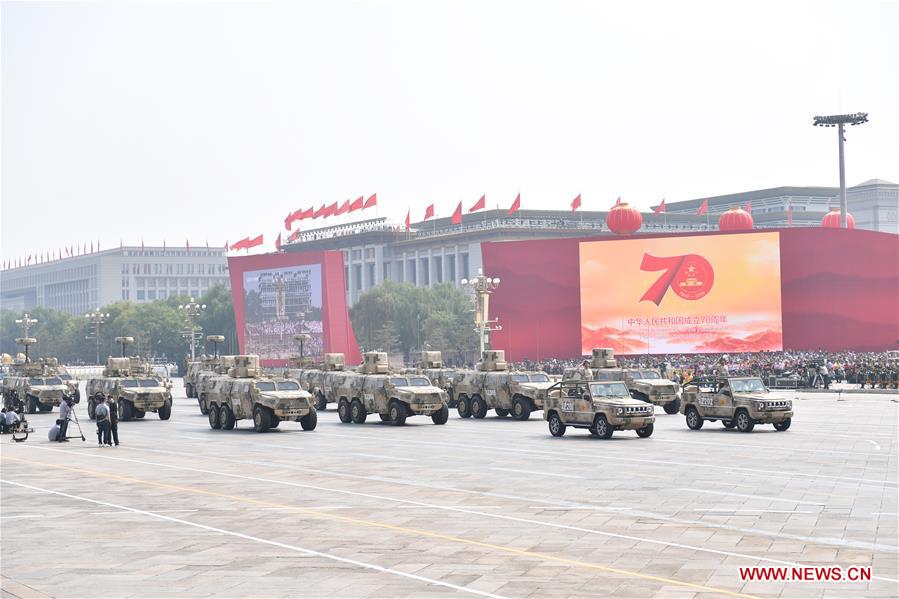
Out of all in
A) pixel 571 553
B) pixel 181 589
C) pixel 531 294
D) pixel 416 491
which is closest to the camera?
pixel 181 589

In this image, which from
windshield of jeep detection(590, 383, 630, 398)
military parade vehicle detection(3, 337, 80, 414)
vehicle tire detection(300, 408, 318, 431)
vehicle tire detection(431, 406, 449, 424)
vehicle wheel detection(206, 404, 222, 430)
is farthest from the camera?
military parade vehicle detection(3, 337, 80, 414)

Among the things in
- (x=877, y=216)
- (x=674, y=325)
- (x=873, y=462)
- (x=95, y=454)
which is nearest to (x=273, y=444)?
(x=95, y=454)

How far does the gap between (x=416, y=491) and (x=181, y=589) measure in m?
9.19

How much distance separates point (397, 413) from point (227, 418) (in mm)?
5722

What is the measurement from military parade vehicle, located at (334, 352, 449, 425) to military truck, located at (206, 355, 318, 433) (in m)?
2.87

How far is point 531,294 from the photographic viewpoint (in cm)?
8825

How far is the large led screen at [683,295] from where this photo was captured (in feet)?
268

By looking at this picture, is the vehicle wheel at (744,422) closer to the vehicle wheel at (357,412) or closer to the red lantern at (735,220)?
the vehicle wheel at (357,412)

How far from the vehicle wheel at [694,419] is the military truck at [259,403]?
39.1 feet

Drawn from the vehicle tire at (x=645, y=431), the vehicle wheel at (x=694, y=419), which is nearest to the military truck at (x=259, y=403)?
the vehicle tire at (x=645, y=431)

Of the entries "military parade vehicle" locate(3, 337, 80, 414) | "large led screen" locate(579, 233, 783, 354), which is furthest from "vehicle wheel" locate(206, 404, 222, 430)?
"large led screen" locate(579, 233, 783, 354)

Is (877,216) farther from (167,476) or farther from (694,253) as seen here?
(167,476)

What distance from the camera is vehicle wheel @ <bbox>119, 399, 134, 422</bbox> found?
47781 mm

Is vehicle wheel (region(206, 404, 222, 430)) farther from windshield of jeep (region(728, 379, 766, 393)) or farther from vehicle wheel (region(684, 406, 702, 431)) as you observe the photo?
windshield of jeep (region(728, 379, 766, 393))
